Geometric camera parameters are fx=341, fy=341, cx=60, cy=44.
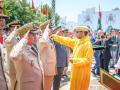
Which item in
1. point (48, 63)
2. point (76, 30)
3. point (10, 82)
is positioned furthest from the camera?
point (76, 30)

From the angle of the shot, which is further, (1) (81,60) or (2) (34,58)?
(1) (81,60)

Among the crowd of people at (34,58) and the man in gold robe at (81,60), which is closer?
the crowd of people at (34,58)

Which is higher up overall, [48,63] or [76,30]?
[76,30]

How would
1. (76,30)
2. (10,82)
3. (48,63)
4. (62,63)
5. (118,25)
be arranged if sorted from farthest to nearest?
(118,25)
(62,63)
(76,30)
(48,63)
(10,82)

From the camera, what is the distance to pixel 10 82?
15.6 ft

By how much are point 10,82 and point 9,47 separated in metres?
0.50

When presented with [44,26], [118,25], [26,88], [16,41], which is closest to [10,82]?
[26,88]

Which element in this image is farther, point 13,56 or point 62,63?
point 62,63

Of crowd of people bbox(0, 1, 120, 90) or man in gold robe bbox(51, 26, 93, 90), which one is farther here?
man in gold robe bbox(51, 26, 93, 90)

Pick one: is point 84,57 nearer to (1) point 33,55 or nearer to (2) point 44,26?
(2) point 44,26

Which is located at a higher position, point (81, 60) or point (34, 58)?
point (34, 58)

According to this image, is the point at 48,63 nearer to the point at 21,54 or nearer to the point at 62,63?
the point at 21,54

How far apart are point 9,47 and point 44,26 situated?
5.25 ft

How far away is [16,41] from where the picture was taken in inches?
184
